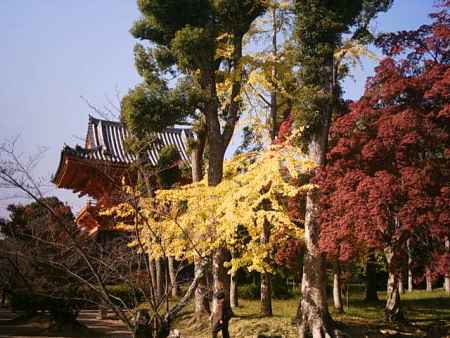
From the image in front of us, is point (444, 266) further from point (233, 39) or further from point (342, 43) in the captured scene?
point (233, 39)

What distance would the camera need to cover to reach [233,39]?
11508mm

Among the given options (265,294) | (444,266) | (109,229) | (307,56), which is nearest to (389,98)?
(307,56)

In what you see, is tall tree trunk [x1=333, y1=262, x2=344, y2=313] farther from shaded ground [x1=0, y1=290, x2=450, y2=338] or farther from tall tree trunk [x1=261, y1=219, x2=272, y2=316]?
tall tree trunk [x1=261, y1=219, x2=272, y2=316]

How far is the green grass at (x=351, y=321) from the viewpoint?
9680mm

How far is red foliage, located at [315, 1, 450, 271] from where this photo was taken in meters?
8.71

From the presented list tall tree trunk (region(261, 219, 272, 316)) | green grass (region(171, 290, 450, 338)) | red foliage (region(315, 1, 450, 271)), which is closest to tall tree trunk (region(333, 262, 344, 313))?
green grass (region(171, 290, 450, 338))

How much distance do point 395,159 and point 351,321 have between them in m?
4.50

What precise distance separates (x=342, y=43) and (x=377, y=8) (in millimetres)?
1114

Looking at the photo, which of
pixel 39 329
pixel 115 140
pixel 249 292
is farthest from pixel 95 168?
pixel 249 292

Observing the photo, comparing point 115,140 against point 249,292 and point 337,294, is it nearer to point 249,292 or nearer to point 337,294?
point 249,292

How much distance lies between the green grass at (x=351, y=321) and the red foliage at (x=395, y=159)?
2.00 metres

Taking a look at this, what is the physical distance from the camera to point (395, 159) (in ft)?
31.3

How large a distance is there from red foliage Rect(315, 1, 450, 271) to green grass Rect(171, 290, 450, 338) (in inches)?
78.9

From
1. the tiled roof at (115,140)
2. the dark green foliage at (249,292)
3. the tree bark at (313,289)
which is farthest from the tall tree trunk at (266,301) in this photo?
the tiled roof at (115,140)
